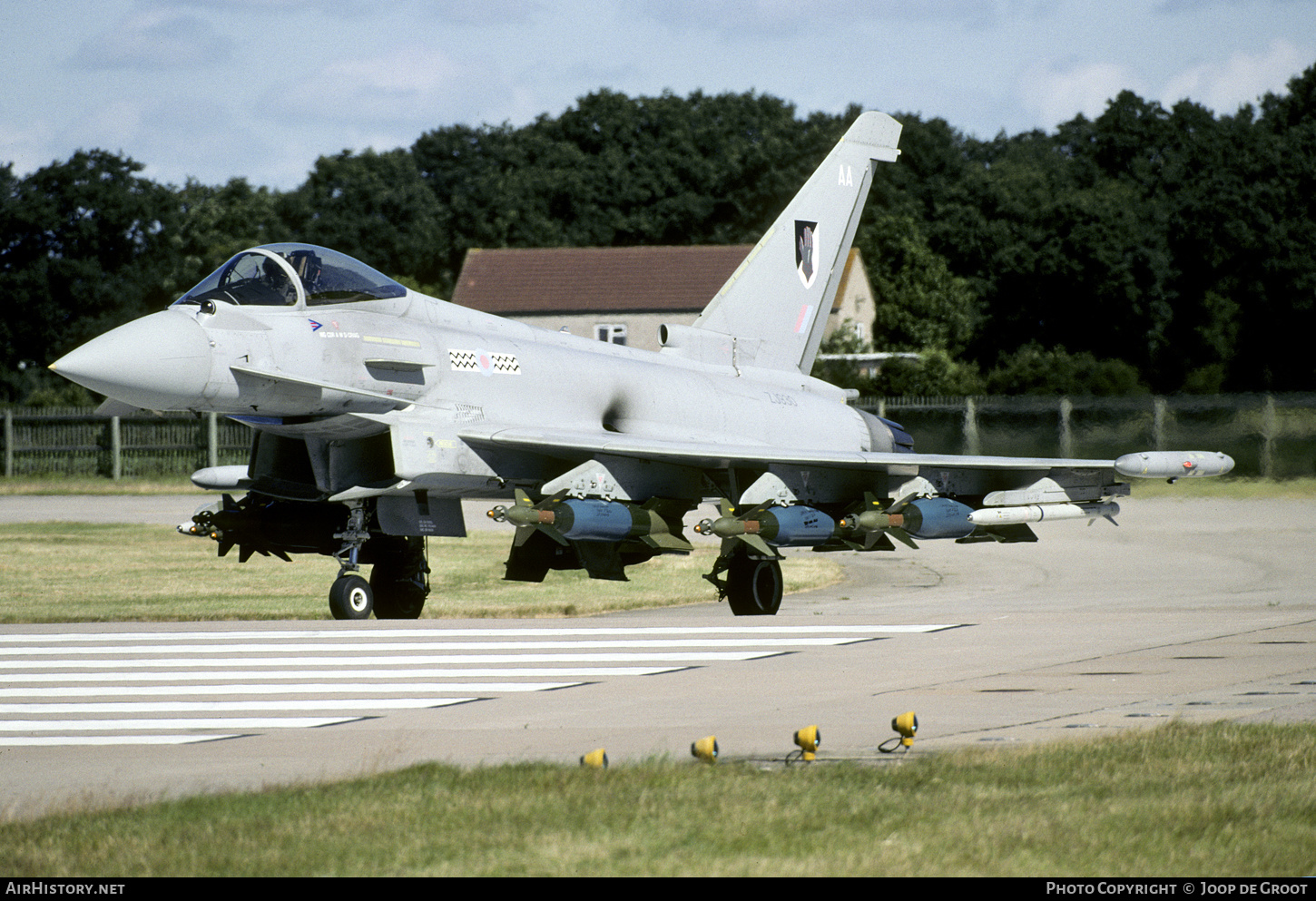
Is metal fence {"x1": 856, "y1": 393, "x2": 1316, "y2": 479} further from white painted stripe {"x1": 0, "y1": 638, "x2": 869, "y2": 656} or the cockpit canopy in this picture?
the cockpit canopy

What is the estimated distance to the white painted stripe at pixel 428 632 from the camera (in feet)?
39.0

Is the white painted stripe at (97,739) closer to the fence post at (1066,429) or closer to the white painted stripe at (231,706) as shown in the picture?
the white painted stripe at (231,706)

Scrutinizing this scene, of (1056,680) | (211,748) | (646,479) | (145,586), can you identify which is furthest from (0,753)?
(145,586)

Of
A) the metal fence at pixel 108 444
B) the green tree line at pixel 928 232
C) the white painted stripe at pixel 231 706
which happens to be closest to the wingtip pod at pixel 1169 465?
the white painted stripe at pixel 231 706

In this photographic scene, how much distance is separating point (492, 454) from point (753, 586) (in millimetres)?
3174

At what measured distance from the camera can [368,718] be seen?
836cm

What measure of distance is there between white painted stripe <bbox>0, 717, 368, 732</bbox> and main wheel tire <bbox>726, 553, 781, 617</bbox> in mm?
7159

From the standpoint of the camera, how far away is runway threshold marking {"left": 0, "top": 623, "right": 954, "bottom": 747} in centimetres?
855

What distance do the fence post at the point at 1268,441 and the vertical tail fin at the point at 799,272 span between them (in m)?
14.5

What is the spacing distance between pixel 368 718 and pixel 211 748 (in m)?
1.01

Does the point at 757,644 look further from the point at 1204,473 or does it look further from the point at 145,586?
the point at 145,586

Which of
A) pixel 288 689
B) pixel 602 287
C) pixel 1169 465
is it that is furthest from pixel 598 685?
pixel 602 287

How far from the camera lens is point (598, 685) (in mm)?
9438

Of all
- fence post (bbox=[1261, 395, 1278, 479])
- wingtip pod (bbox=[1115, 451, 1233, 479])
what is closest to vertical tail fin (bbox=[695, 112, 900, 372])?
wingtip pod (bbox=[1115, 451, 1233, 479])
